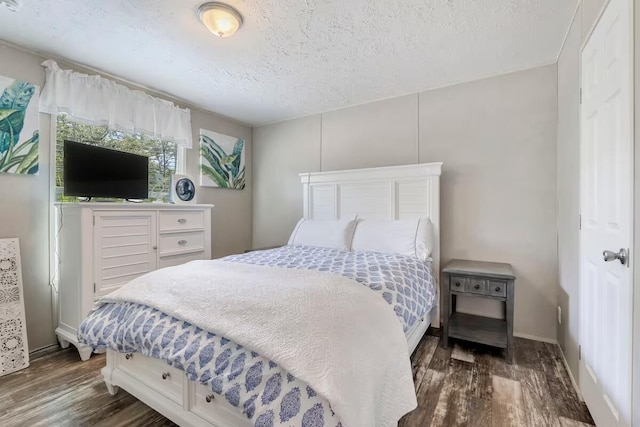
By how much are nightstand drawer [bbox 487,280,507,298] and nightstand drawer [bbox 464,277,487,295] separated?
3cm

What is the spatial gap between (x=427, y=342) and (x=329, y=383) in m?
1.90

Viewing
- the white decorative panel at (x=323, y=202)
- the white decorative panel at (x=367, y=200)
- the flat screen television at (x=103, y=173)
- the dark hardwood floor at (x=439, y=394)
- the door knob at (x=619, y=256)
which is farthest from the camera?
the white decorative panel at (x=323, y=202)

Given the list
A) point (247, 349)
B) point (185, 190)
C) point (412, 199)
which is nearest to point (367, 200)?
point (412, 199)

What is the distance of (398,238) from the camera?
2.70 m

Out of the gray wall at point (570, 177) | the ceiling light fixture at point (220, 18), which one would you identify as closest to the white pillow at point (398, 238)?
the gray wall at point (570, 177)

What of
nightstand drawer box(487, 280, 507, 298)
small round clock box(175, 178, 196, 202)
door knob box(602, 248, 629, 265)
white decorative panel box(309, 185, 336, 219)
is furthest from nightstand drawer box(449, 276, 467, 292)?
small round clock box(175, 178, 196, 202)

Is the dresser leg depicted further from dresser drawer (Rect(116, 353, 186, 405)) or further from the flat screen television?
the flat screen television

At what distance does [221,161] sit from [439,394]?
3572 millimetres

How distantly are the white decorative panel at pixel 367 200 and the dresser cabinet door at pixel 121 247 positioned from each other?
204 centimetres

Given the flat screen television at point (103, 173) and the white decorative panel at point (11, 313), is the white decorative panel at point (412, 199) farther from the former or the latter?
the white decorative panel at point (11, 313)

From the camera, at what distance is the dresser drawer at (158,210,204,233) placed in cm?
277

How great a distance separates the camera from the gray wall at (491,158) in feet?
8.34

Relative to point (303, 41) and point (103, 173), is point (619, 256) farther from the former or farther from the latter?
point (103, 173)

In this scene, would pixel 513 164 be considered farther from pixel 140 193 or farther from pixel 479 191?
pixel 140 193
